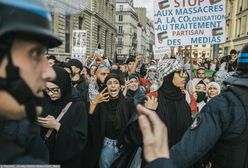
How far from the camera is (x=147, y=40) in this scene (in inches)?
6535

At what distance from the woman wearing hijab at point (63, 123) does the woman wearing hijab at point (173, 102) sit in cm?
86

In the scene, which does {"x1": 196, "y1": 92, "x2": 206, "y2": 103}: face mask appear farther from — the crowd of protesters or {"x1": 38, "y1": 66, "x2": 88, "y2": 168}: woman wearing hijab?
{"x1": 38, "y1": 66, "x2": 88, "y2": 168}: woman wearing hijab

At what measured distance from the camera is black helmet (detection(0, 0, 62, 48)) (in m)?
1.07

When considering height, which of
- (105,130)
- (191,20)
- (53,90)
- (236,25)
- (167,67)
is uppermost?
(236,25)

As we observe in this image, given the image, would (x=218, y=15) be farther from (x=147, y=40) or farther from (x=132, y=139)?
(x=147, y=40)

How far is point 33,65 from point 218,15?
5.94 m

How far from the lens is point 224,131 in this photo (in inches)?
101

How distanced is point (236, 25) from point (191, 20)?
4818cm

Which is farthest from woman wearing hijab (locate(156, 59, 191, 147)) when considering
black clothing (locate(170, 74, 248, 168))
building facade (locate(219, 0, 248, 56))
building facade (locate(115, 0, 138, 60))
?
building facade (locate(115, 0, 138, 60))

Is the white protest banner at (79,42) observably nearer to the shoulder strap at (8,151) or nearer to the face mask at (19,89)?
the shoulder strap at (8,151)

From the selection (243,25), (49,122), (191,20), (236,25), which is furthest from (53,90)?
(236,25)

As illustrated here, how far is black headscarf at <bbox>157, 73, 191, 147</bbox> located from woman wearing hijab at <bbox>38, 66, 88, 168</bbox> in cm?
85

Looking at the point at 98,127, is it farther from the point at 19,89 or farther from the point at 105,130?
the point at 19,89

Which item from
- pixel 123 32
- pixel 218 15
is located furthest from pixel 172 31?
pixel 123 32
